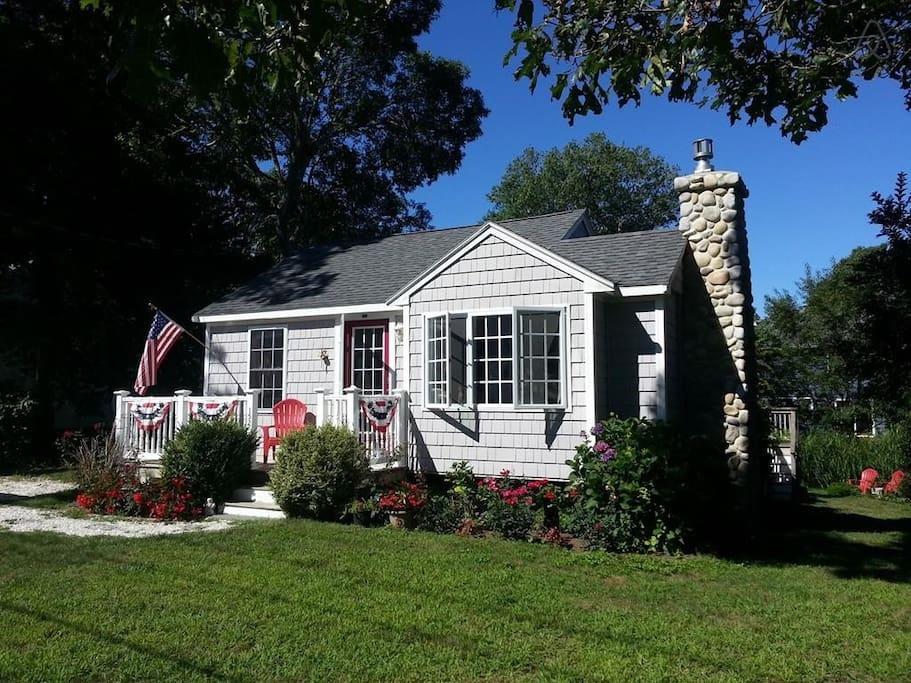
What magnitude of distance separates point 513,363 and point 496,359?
39cm

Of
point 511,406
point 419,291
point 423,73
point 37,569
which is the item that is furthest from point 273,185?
point 37,569

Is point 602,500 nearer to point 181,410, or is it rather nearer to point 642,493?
point 642,493

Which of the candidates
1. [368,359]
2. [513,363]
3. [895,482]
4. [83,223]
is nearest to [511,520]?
[513,363]

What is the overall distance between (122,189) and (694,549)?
52.0ft

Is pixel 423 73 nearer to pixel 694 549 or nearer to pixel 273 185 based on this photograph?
pixel 273 185

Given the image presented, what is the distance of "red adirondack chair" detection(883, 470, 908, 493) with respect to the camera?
45.8 feet

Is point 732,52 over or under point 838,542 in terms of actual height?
over

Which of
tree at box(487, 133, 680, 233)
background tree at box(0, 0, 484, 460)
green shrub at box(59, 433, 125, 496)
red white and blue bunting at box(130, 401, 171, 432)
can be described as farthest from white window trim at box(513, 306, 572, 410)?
tree at box(487, 133, 680, 233)

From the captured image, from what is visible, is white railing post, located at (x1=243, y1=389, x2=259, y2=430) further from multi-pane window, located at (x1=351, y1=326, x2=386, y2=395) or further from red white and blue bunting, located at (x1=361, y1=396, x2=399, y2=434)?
red white and blue bunting, located at (x1=361, y1=396, x2=399, y2=434)

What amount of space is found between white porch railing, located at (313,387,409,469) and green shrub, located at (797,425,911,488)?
9.01 metres

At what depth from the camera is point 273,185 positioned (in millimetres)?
24859

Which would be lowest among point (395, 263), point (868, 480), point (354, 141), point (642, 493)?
point (868, 480)

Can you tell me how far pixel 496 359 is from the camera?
31.8 ft

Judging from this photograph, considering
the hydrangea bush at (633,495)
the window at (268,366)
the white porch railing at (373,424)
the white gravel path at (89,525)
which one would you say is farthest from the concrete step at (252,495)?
the hydrangea bush at (633,495)
